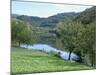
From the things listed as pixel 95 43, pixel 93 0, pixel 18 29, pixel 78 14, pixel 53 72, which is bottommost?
pixel 53 72

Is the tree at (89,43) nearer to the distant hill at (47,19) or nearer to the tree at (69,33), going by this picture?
the tree at (69,33)

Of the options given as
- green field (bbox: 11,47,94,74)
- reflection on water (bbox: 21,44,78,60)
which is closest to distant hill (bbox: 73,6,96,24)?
reflection on water (bbox: 21,44,78,60)

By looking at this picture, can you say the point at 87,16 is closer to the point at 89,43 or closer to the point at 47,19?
the point at 89,43

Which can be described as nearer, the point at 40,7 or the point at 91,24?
the point at 40,7

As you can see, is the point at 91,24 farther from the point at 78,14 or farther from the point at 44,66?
the point at 44,66

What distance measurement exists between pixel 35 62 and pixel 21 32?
0.38 metres

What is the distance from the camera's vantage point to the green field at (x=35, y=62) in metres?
2.31

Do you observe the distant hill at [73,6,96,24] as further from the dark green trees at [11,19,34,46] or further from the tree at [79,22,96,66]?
the dark green trees at [11,19,34,46]

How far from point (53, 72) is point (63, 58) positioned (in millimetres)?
207

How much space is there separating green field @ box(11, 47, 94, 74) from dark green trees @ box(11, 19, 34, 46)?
0.10 m

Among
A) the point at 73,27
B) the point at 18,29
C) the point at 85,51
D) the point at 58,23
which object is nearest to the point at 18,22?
the point at 18,29

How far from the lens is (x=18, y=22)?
2.33m
